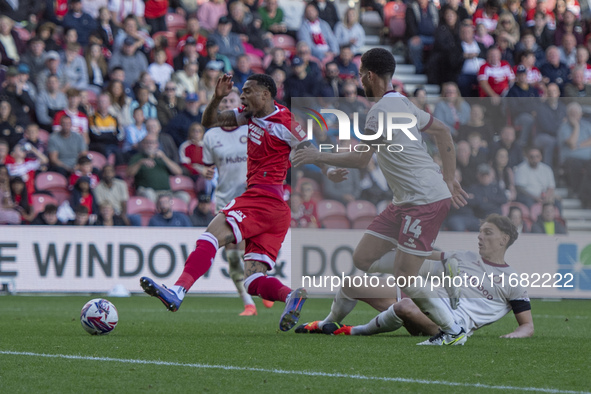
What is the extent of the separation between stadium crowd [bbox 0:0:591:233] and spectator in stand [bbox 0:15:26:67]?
0.11ft

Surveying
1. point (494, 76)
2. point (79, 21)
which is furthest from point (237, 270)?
point (494, 76)

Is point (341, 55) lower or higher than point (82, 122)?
higher

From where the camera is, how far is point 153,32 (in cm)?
1722

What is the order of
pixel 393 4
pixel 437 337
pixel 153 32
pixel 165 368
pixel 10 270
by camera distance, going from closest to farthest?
1. pixel 165 368
2. pixel 437 337
3. pixel 10 270
4. pixel 153 32
5. pixel 393 4

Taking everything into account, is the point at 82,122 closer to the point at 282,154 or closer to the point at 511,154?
the point at 511,154

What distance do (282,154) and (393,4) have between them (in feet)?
43.2

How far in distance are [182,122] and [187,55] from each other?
5.67 ft

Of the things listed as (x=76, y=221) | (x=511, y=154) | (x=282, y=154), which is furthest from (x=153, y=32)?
(x=282, y=154)

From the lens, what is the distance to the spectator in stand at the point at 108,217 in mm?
13672

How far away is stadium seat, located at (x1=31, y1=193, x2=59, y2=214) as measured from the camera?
44.8 ft

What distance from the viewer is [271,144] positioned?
7.39m

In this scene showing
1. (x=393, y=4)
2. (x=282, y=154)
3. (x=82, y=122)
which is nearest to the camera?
(x=282, y=154)

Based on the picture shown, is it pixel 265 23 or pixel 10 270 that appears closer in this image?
pixel 10 270

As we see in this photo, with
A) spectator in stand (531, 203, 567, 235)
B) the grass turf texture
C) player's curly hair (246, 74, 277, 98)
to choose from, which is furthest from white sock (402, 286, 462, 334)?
spectator in stand (531, 203, 567, 235)
